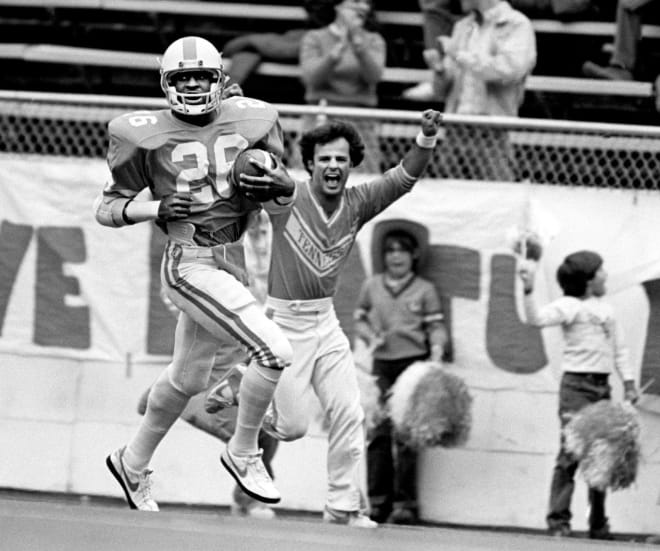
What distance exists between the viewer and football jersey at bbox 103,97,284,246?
6.22 meters

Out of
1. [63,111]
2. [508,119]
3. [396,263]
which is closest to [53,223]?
[63,111]

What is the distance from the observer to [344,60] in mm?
9180

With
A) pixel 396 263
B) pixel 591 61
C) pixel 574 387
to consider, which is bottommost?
pixel 574 387

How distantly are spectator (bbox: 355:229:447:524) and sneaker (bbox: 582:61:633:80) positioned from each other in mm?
2073

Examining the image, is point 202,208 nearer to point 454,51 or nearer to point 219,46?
point 454,51

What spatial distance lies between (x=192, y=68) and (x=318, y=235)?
4.27 feet

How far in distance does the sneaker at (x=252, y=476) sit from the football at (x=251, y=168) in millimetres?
1087

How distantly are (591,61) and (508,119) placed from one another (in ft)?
7.48

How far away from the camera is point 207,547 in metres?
5.45

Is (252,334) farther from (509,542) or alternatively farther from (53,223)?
(53,223)

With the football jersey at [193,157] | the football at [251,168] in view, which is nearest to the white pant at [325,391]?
the football jersey at [193,157]

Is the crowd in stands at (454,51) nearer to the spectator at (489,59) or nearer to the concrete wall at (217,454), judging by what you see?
the spectator at (489,59)

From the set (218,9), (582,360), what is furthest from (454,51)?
(218,9)

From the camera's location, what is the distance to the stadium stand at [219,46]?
990 cm
